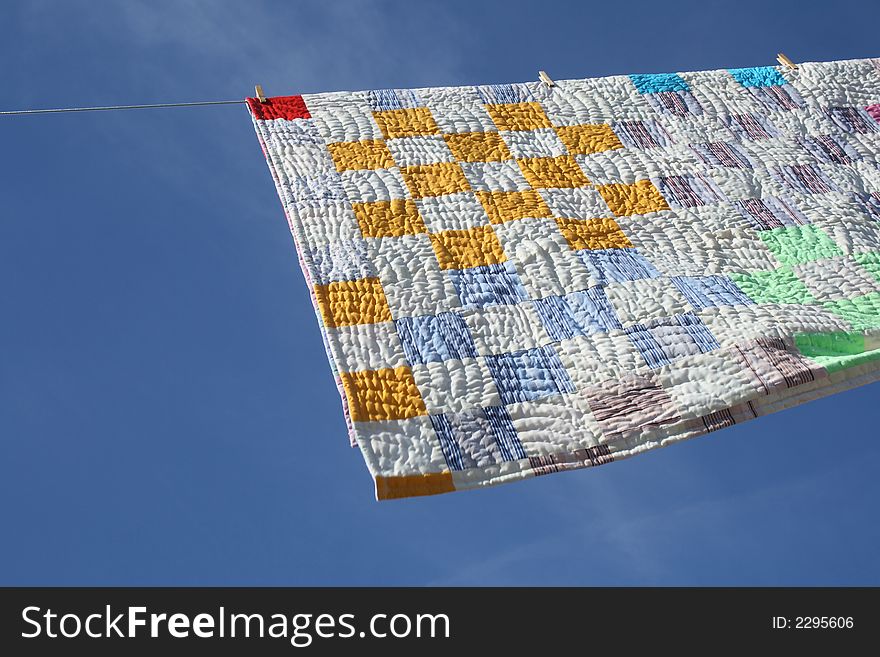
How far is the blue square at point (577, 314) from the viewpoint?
6.66 ft

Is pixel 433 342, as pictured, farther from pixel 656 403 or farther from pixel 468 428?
pixel 656 403

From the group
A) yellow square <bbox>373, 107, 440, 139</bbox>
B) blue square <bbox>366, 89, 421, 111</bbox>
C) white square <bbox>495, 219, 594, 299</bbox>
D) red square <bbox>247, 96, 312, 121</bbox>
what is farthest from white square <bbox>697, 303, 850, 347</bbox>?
red square <bbox>247, 96, 312, 121</bbox>

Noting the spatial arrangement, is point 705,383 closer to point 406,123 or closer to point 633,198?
point 633,198

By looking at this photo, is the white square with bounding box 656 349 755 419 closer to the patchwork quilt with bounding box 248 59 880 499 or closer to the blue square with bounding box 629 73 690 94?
the patchwork quilt with bounding box 248 59 880 499

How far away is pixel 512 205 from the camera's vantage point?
2338 millimetres

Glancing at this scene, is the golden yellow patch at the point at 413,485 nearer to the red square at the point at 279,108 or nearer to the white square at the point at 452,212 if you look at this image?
the white square at the point at 452,212

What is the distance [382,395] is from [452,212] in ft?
2.00

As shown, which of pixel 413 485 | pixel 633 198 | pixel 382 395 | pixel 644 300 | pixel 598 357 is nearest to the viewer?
pixel 413 485

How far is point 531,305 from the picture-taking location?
208 cm

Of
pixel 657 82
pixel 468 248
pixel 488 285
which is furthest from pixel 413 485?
pixel 657 82

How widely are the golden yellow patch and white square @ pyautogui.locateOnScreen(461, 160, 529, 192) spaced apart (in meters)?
0.88

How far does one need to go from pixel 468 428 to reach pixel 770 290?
0.80 metres

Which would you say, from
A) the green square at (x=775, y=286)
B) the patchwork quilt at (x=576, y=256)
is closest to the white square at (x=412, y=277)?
the patchwork quilt at (x=576, y=256)
